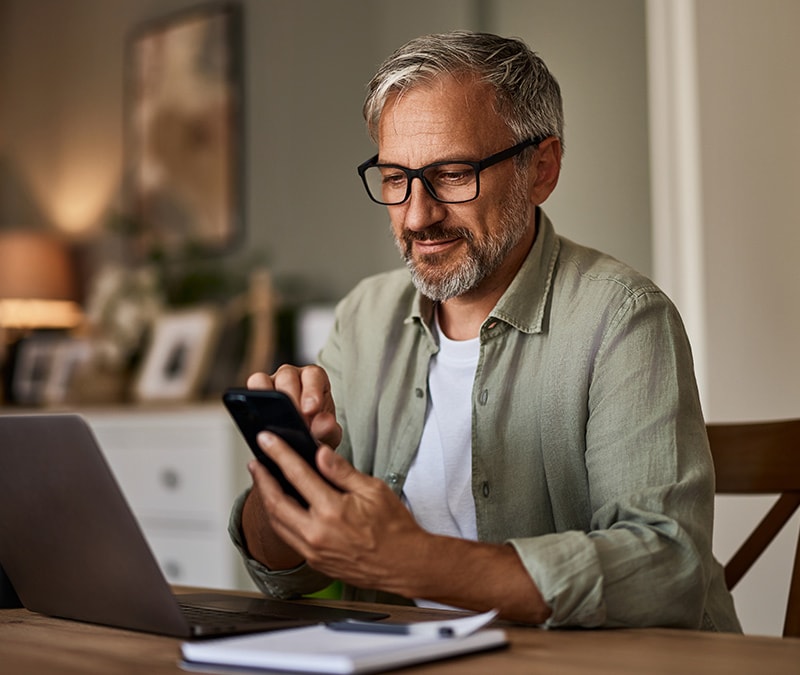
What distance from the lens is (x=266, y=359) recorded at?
3482 millimetres

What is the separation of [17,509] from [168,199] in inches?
120

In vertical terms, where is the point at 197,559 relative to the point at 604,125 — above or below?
below

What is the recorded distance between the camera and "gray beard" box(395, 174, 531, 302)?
1.49 m

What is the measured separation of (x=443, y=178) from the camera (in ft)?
4.77

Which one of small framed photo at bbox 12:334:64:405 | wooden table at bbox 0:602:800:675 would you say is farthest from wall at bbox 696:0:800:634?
small framed photo at bbox 12:334:64:405

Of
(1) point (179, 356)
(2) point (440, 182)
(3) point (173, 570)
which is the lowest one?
(3) point (173, 570)

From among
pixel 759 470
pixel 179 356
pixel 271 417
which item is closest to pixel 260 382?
pixel 271 417

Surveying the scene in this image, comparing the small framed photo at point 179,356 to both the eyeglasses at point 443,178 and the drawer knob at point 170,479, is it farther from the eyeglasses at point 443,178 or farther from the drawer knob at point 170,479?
the eyeglasses at point 443,178

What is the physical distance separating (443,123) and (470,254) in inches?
7.1

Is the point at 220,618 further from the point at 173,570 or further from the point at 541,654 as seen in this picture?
the point at 173,570

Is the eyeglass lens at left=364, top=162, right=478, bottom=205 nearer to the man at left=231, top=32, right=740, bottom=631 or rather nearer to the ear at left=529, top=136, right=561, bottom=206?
the man at left=231, top=32, right=740, bottom=631

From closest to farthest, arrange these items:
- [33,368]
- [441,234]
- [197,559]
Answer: [441,234] → [197,559] → [33,368]

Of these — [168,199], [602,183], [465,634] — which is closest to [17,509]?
[465,634]

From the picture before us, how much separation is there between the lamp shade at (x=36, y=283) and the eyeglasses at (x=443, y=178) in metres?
3.08
